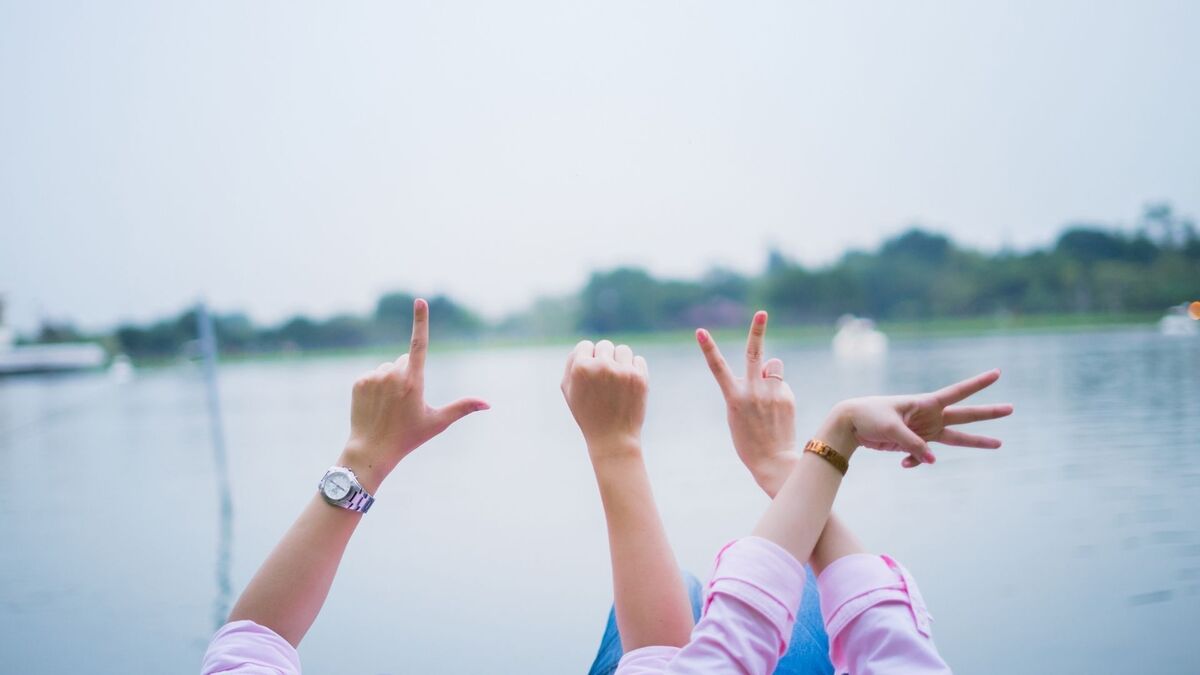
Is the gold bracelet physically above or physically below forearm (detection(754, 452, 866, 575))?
above

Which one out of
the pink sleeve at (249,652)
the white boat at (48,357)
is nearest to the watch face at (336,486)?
the pink sleeve at (249,652)

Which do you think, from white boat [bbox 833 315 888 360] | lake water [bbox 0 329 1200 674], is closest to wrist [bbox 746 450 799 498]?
lake water [bbox 0 329 1200 674]

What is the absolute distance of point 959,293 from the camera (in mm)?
7777

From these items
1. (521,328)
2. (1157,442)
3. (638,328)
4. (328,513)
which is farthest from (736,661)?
(638,328)

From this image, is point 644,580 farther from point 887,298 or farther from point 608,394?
point 887,298

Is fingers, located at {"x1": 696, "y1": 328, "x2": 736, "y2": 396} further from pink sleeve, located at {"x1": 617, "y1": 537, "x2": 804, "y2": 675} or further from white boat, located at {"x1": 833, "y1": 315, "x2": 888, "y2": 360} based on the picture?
white boat, located at {"x1": 833, "y1": 315, "x2": 888, "y2": 360}

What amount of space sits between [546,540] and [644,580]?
1497mm

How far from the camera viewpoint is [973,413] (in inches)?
20.1

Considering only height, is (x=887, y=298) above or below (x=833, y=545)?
below

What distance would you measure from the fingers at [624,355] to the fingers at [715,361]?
0.06 meters

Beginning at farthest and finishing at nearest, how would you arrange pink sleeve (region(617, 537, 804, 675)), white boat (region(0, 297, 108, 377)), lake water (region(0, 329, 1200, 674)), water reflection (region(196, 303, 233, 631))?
white boat (region(0, 297, 108, 377)) < water reflection (region(196, 303, 233, 631)) < lake water (region(0, 329, 1200, 674)) < pink sleeve (region(617, 537, 804, 675))

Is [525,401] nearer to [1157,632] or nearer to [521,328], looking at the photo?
[521,328]

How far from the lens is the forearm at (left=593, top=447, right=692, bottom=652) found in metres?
0.51

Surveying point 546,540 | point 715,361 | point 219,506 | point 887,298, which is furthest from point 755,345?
point 887,298
